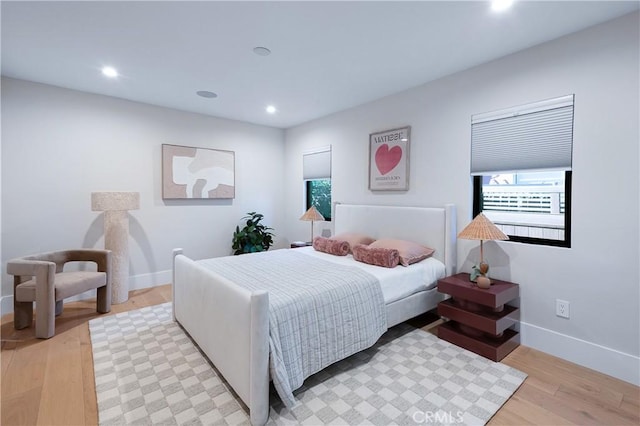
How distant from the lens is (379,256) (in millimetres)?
2855

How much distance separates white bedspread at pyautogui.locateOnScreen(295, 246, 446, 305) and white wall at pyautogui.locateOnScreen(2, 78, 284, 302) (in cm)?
254

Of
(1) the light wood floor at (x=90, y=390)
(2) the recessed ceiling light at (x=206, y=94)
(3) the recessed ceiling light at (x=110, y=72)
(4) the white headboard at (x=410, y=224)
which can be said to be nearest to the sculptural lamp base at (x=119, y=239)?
(1) the light wood floor at (x=90, y=390)

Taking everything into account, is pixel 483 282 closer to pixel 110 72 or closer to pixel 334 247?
pixel 334 247

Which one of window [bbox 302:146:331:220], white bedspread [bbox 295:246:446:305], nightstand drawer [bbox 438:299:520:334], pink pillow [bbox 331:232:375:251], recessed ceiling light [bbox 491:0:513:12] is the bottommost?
nightstand drawer [bbox 438:299:520:334]

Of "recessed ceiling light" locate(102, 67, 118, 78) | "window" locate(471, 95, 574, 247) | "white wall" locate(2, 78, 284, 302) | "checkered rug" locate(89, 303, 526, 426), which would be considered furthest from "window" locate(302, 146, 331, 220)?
"recessed ceiling light" locate(102, 67, 118, 78)

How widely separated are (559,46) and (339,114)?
8.62 ft

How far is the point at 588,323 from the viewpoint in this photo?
2.26 m

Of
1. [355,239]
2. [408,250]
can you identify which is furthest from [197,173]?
[408,250]

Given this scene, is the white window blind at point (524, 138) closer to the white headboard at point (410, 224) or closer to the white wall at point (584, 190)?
the white wall at point (584, 190)

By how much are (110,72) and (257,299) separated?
299 centimetres

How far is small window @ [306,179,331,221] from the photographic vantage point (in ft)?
15.7

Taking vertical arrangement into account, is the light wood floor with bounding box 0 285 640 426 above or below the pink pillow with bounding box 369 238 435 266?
below

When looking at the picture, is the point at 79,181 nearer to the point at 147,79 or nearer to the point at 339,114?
the point at 147,79

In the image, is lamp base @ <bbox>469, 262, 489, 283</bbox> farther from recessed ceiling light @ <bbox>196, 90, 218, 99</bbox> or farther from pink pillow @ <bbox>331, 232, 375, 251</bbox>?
recessed ceiling light @ <bbox>196, 90, 218, 99</bbox>
